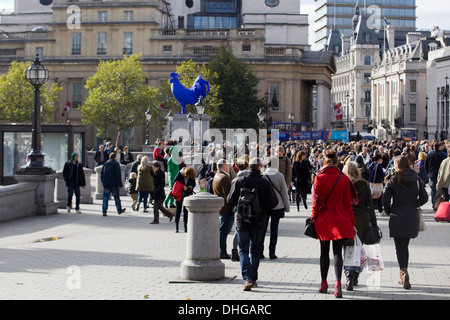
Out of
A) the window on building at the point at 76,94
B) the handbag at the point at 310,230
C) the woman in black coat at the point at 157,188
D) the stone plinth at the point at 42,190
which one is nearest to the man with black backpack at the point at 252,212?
the handbag at the point at 310,230

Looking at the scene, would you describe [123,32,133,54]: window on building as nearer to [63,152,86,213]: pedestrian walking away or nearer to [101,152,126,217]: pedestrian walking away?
[63,152,86,213]: pedestrian walking away

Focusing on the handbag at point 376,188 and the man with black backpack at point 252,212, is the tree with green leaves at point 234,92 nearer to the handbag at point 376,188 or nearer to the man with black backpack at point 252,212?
the handbag at point 376,188

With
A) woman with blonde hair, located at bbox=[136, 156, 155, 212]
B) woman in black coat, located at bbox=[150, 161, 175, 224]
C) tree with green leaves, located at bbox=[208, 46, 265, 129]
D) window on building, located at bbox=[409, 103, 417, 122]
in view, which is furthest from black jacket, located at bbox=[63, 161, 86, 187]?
window on building, located at bbox=[409, 103, 417, 122]

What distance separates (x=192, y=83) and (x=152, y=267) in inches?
2490

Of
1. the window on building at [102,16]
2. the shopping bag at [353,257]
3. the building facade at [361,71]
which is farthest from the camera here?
the building facade at [361,71]

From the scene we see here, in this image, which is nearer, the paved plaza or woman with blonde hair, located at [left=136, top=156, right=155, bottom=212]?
the paved plaza

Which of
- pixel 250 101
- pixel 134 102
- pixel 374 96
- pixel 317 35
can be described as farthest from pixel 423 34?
pixel 134 102

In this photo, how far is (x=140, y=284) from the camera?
1215 cm

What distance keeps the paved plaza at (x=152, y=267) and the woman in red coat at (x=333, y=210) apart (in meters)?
0.75

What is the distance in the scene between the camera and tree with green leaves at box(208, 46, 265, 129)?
7969 centimetres

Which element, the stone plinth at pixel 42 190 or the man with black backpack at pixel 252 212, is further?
the stone plinth at pixel 42 190

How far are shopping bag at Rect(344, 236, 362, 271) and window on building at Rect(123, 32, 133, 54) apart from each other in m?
77.2

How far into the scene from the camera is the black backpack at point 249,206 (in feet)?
39.5

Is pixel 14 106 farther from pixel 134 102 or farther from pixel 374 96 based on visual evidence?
pixel 374 96
